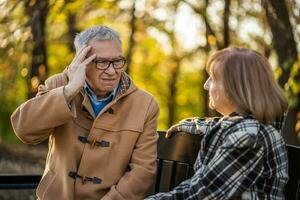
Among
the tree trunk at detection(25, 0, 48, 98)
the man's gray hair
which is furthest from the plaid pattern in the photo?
the tree trunk at detection(25, 0, 48, 98)

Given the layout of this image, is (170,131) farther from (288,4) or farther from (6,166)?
(6,166)

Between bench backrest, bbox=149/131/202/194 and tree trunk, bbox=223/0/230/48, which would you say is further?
tree trunk, bbox=223/0/230/48

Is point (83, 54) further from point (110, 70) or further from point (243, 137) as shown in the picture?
point (243, 137)

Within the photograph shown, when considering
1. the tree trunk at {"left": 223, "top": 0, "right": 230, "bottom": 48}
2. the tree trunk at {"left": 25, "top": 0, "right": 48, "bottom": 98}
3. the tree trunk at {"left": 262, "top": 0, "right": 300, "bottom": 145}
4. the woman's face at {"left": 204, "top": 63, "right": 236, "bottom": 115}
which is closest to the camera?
the woman's face at {"left": 204, "top": 63, "right": 236, "bottom": 115}

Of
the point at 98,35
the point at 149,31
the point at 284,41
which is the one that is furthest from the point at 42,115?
the point at 149,31

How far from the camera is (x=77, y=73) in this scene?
11.7 feet

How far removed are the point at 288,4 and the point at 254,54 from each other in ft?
8.90

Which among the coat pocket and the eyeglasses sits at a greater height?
the eyeglasses

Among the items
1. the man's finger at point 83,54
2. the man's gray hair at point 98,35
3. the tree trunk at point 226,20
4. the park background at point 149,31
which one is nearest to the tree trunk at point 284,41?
the park background at point 149,31

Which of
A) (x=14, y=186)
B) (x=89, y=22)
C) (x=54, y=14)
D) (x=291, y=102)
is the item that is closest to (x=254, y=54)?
(x=14, y=186)

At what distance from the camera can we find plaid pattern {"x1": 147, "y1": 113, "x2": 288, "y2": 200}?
2.97 meters

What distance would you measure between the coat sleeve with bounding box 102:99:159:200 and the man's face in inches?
9.8

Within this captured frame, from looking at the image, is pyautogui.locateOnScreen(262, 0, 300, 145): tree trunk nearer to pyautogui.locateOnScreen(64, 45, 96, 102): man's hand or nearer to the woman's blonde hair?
pyautogui.locateOnScreen(64, 45, 96, 102): man's hand

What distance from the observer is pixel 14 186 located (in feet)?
13.9
